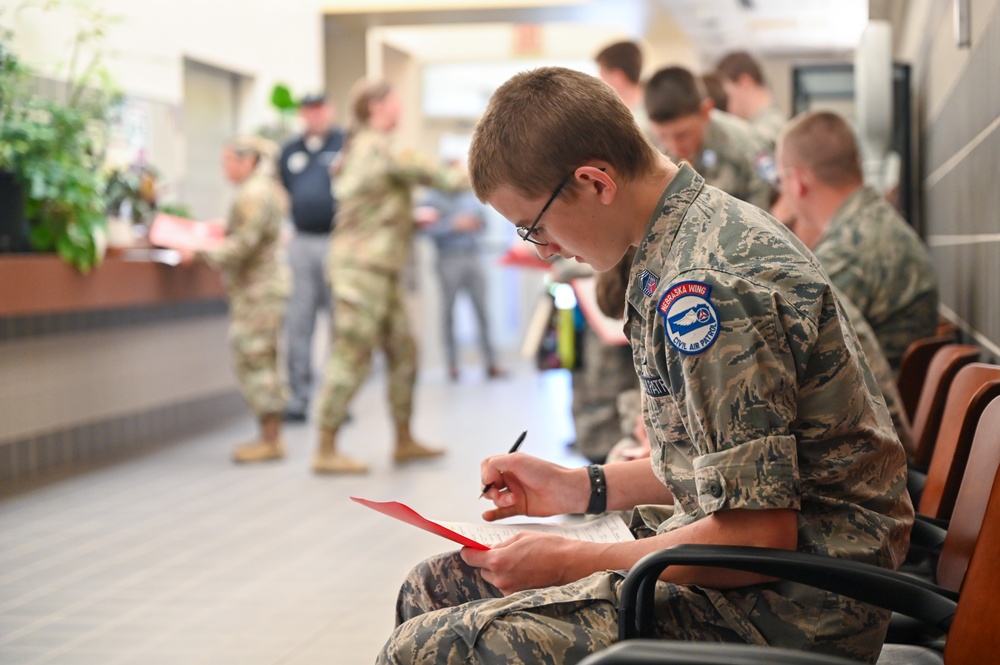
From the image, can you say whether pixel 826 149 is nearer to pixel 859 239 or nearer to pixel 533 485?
pixel 859 239

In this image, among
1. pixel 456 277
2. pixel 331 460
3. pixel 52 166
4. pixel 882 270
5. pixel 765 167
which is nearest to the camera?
pixel 882 270

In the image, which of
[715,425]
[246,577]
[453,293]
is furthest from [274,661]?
[453,293]

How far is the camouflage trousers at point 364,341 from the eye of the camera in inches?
204

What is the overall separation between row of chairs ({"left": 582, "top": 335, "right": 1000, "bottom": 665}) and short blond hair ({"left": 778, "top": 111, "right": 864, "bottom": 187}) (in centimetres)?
129

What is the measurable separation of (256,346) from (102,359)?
0.77m

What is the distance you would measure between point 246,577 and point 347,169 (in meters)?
2.47

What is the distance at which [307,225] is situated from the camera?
694 centimetres

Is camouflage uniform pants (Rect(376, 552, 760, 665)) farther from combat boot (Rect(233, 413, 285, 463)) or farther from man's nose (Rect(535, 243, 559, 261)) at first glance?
combat boot (Rect(233, 413, 285, 463))

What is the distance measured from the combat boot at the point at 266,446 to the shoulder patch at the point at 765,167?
282 cm

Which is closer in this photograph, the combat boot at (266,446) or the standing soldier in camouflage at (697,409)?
the standing soldier in camouflage at (697,409)

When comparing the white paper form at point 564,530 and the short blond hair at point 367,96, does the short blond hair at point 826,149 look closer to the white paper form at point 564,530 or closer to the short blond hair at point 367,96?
the white paper form at point 564,530

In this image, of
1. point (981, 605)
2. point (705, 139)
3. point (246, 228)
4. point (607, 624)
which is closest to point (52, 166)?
point (246, 228)

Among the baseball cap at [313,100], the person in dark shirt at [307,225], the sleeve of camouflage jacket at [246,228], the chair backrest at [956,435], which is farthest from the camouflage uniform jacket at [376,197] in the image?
the chair backrest at [956,435]

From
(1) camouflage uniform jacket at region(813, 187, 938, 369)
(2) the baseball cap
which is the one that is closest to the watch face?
(2) the baseball cap
